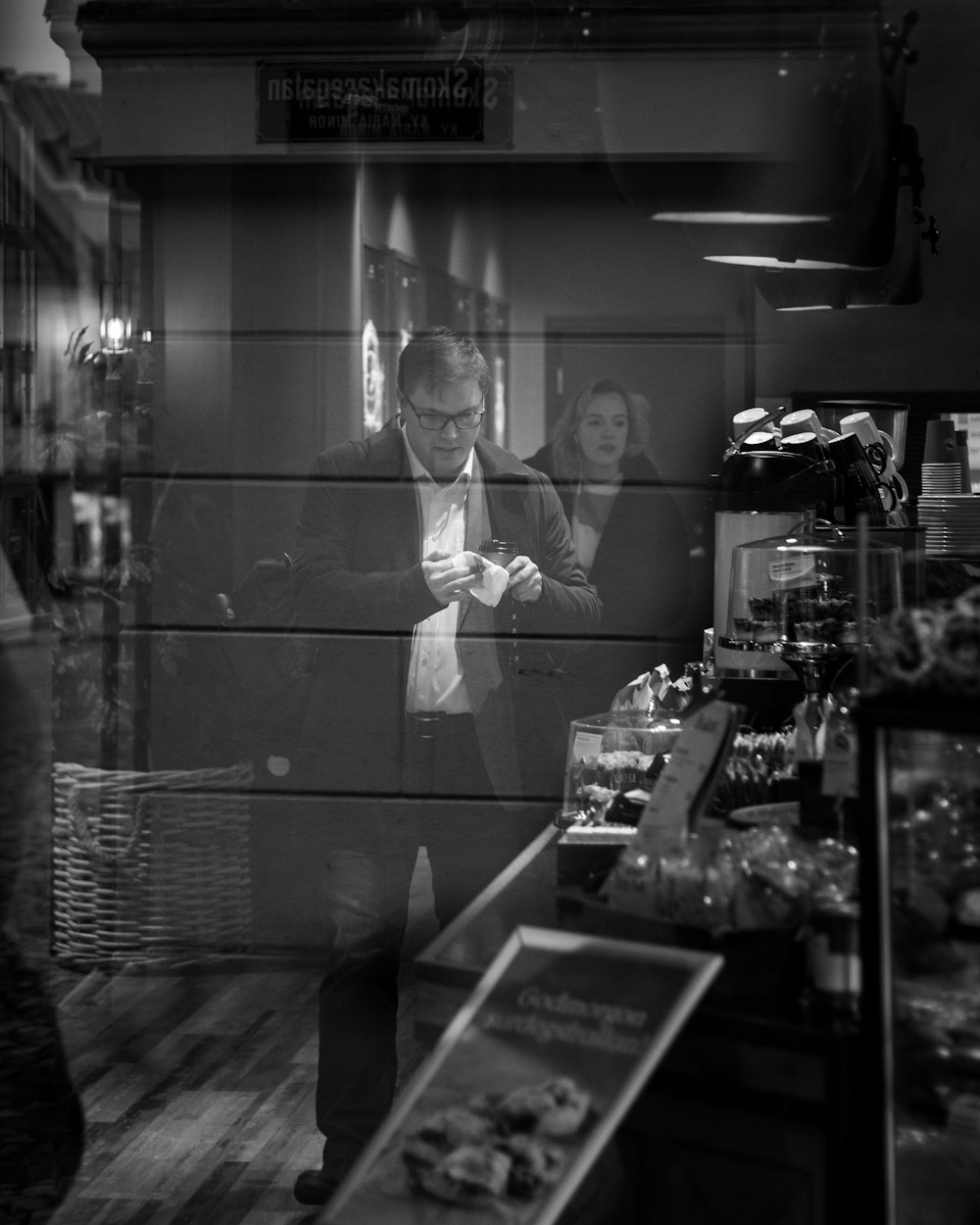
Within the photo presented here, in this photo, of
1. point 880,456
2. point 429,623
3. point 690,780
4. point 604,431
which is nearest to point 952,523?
point 880,456

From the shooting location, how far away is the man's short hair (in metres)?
3.50

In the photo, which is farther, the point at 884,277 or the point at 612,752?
the point at 884,277

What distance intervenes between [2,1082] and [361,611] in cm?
139

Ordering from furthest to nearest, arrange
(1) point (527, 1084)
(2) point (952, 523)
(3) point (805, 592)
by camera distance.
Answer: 1. (2) point (952, 523)
2. (3) point (805, 592)
3. (1) point (527, 1084)

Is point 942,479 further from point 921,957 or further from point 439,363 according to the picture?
point 921,957

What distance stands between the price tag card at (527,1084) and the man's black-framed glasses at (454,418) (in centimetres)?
238

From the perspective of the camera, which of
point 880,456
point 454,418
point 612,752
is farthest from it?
point 454,418

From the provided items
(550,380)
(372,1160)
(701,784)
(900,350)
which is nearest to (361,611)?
(550,380)

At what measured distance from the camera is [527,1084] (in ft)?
3.67

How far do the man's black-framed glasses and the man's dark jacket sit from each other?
102mm

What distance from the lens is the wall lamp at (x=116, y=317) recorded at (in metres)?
3.69

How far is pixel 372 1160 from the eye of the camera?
1090mm

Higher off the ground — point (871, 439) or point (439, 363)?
point (439, 363)

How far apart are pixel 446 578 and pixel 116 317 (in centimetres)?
111
